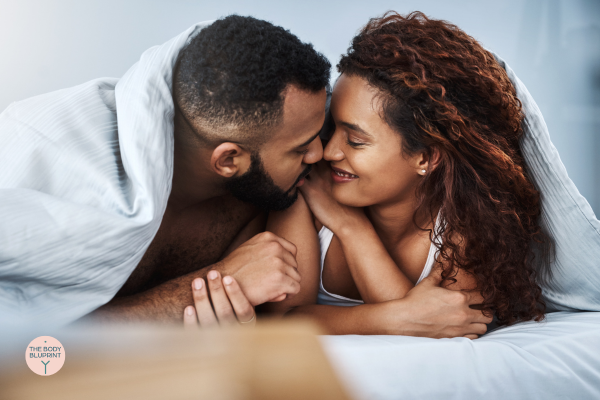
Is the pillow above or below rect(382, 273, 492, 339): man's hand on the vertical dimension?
above

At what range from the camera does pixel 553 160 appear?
1.04m

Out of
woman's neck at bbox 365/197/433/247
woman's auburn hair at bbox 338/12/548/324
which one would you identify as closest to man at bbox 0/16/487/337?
woman's auburn hair at bbox 338/12/548/324

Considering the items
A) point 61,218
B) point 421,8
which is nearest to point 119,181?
point 61,218

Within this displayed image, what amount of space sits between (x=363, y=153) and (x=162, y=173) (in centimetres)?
48

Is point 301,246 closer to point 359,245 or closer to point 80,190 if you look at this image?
point 359,245

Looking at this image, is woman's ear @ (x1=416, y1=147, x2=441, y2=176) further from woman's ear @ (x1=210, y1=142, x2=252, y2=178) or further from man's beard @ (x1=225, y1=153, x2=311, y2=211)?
woman's ear @ (x1=210, y1=142, x2=252, y2=178)

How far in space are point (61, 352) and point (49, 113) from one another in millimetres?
481

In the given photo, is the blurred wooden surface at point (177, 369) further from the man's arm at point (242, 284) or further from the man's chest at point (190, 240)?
the man's chest at point (190, 240)

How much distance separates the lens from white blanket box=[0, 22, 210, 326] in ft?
2.22

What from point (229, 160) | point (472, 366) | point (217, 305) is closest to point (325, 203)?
point (229, 160)

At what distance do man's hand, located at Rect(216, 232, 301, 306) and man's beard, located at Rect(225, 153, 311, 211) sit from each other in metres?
0.12

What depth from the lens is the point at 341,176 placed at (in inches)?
43.5

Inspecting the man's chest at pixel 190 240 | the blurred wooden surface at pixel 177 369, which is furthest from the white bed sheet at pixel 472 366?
the man's chest at pixel 190 240

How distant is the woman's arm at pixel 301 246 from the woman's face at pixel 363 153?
0.41ft
